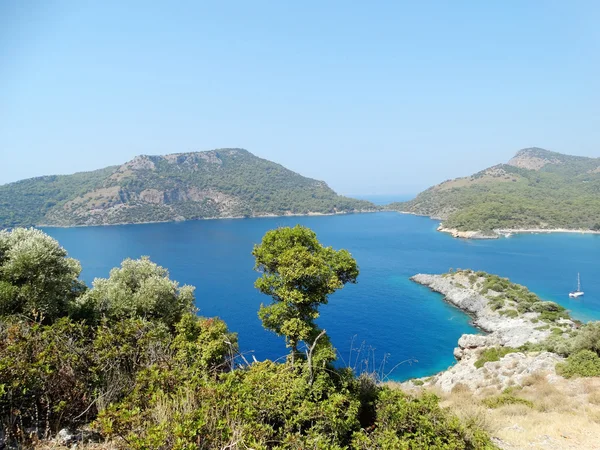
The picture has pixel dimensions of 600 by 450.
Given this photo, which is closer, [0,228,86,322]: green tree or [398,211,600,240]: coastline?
[0,228,86,322]: green tree

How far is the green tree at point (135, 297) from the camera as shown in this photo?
18172 mm

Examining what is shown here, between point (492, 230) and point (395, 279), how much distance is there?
73.3m

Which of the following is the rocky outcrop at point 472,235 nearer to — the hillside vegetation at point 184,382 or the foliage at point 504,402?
the foliage at point 504,402

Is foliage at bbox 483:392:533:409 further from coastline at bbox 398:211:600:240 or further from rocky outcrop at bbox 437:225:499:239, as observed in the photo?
rocky outcrop at bbox 437:225:499:239

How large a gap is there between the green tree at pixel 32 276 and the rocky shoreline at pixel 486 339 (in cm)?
2398

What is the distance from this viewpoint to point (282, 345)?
40.5 metres

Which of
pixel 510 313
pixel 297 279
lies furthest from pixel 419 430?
pixel 510 313

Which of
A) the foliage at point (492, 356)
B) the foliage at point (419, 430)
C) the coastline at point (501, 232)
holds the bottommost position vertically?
Answer: the foliage at point (492, 356)

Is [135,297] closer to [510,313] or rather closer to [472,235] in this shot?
[510,313]

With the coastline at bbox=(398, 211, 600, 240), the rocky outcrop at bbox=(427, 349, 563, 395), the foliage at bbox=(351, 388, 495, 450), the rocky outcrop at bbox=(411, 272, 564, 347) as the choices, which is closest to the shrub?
the rocky outcrop at bbox=(411, 272, 564, 347)

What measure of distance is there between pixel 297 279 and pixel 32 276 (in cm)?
1241

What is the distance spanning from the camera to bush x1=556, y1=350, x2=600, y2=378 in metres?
19.6

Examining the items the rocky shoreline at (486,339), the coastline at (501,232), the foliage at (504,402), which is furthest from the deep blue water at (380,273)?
the foliage at (504,402)

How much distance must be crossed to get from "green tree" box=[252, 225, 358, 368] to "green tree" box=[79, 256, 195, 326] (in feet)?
26.8
